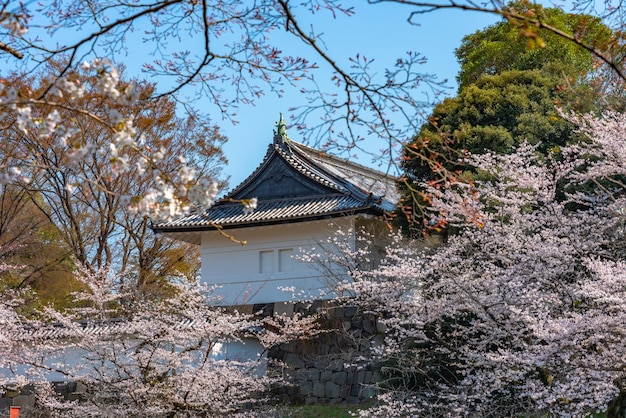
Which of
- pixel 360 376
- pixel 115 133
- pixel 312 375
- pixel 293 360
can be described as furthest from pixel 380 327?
pixel 115 133

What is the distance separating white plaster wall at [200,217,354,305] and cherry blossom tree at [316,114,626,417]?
12.7ft

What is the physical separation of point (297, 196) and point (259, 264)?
5.22 ft

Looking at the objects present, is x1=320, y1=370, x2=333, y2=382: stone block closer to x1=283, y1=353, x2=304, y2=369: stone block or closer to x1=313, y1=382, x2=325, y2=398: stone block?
x1=313, y1=382, x2=325, y2=398: stone block

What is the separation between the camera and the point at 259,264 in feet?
53.6

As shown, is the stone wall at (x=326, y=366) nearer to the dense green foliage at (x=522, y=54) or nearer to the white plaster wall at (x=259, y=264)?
the white plaster wall at (x=259, y=264)

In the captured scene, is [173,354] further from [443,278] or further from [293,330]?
[443,278]

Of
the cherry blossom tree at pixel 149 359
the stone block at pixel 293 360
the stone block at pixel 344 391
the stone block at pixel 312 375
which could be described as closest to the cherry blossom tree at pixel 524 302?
the stone block at pixel 344 391

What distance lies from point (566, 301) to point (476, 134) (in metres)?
4.02

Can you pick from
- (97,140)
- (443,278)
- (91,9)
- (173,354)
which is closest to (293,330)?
(173,354)

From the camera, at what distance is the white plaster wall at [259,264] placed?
15453 mm

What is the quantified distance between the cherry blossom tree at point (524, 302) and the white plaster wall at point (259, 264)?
12.7ft

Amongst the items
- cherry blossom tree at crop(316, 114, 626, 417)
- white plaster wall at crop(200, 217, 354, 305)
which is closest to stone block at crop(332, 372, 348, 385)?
cherry blossom tree at crop(316, 114, 626, 417)

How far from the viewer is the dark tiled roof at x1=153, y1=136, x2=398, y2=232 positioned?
15203 millimetres

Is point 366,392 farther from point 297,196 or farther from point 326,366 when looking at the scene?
point 297,196
